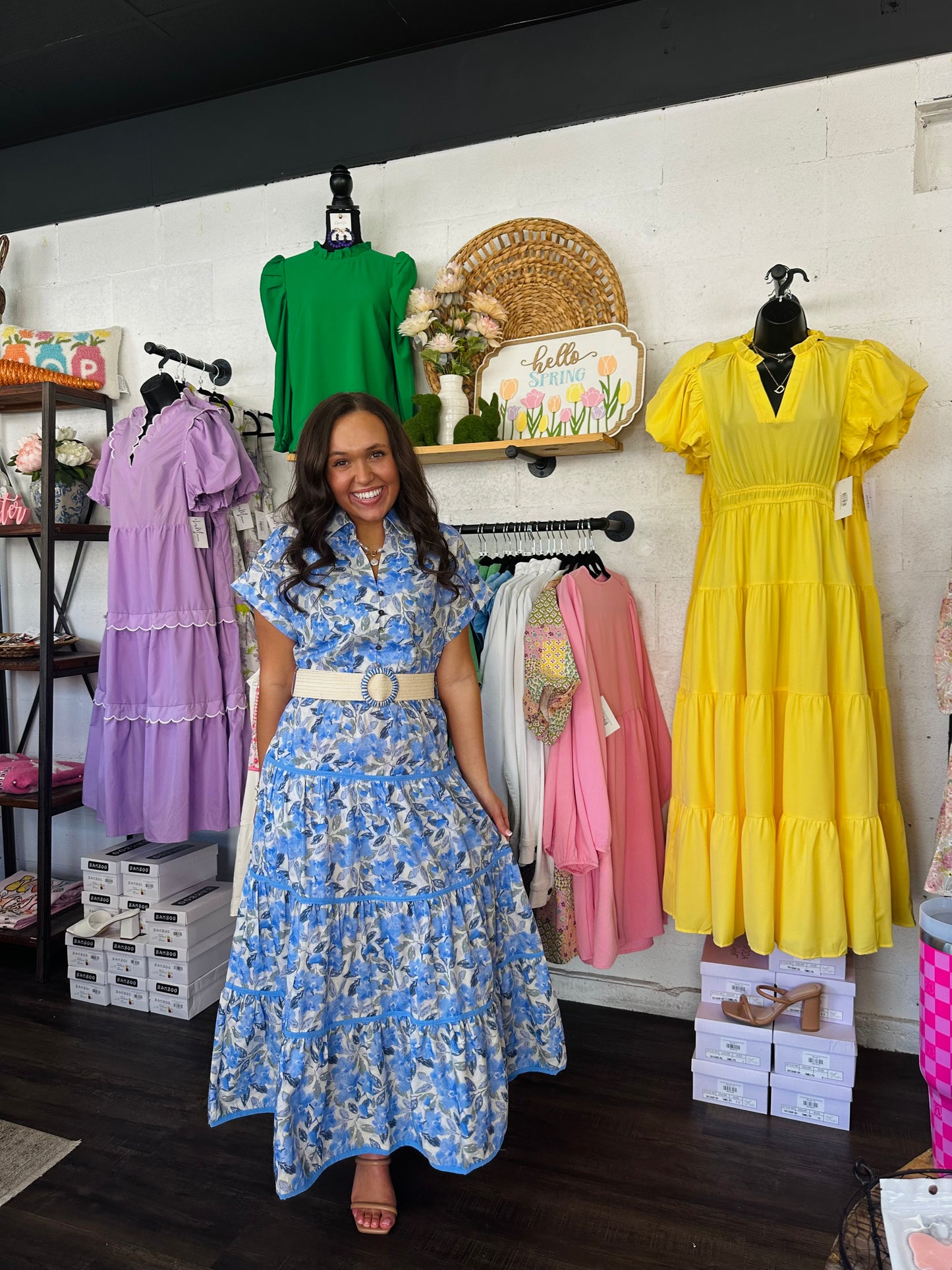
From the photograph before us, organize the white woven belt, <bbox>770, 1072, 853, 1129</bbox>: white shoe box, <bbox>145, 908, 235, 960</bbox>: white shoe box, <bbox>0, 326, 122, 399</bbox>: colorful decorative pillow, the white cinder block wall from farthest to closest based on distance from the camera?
<bbox>0, 326, 122, 399</bbox>: colorful decorative pillow
<bbox>145, 908, 235, 960</bbox>: white shoe box
the white cinder block wall
<bbox>770, 1072, 853, 1129</bbox>: white shoe box
the white woven belt

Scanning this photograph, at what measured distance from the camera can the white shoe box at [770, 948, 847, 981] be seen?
88.1 inches

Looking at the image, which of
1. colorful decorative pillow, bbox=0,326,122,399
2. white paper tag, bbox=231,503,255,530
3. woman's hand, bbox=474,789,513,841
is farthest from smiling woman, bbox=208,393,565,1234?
colorful decorative pillow, bbox=0,326,122,399

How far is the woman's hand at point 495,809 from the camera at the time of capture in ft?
6.93

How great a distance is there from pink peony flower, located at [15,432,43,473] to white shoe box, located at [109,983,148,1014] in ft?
5.89

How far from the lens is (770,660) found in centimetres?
222

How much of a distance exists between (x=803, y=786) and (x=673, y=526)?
0.91m

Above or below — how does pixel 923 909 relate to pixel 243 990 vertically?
above

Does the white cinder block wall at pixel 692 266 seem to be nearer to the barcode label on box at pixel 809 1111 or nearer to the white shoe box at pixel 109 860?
the barcode label on box at pixel 809 1111

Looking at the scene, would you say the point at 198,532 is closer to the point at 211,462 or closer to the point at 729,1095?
the point at 211,462

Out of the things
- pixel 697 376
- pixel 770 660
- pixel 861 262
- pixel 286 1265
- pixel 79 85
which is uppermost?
pixel 79 85

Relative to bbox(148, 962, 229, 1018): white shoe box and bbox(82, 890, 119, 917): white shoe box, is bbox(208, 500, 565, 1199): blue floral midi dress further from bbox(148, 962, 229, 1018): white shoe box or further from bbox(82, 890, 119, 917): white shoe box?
bbox(82, 890, 119, 917): white shoe box

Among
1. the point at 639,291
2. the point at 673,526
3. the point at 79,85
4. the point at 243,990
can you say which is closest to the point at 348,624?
the point at 243,990

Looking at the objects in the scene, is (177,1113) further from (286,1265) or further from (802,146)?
(802,146)

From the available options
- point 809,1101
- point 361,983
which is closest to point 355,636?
point 361,983
